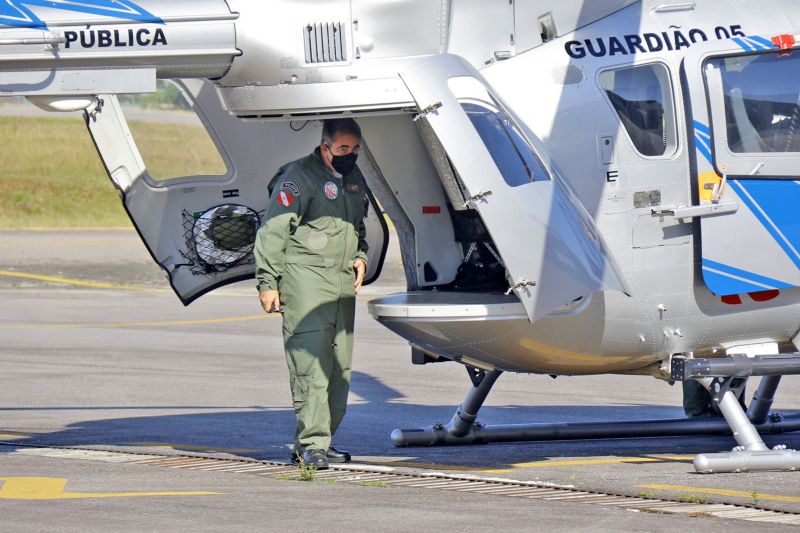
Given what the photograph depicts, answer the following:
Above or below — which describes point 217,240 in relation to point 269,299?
above

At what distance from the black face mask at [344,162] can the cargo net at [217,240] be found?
4.43ft

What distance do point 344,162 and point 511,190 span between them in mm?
1242

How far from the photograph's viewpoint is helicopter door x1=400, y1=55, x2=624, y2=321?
8.08 metres

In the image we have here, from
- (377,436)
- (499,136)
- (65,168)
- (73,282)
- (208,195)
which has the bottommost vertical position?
(73,282)

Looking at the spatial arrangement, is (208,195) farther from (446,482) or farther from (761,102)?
(761,102)

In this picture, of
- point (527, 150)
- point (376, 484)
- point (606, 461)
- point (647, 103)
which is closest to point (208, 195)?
point (527, 150)

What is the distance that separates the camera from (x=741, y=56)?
9.12m

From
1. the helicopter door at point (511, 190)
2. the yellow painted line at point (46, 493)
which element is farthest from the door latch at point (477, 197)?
the yellow painted line at point (46, 493)

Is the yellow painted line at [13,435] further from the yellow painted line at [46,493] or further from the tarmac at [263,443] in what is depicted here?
the yellow painted line at [46,493]

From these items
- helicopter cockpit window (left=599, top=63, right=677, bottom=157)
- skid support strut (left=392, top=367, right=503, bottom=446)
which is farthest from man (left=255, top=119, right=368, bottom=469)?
helicopter cockpit window (left=599, top=63, right=677, bottom=157)

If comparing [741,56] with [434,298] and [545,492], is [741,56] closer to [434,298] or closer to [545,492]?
[434,298]

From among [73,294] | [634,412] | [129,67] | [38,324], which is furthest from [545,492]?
[73,294]

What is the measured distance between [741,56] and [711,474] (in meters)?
2.71

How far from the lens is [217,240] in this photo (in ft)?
32.8
